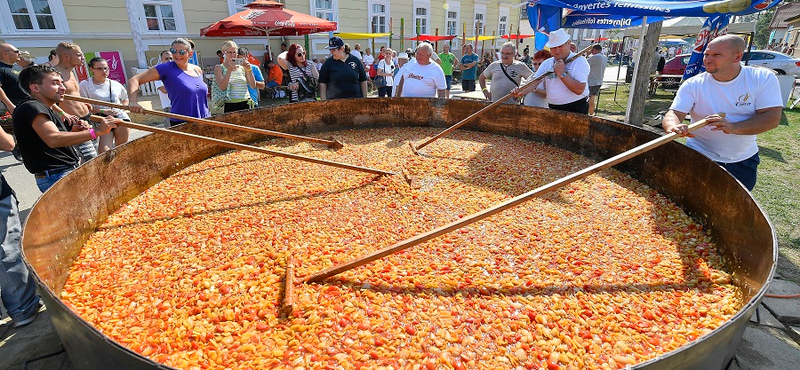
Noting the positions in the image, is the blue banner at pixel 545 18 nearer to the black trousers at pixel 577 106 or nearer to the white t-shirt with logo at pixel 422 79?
the black trousers at pixel 577 106

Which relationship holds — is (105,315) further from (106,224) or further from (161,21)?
(161,21)

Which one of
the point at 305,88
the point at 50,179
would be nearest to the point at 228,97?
the point at 305,88

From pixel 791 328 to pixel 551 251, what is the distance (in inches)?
69.6

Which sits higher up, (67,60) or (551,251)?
(67,60)

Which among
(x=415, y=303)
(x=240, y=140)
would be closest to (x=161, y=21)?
(x=240, y=140)

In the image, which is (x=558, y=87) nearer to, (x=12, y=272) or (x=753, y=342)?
(x=753, y=342)

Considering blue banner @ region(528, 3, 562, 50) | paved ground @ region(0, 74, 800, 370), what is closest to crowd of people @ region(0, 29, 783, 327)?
paved ground @ region(0, 74, 800, 370)

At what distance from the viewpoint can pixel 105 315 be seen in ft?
8.97

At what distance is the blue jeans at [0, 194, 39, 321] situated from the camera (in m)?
2.90

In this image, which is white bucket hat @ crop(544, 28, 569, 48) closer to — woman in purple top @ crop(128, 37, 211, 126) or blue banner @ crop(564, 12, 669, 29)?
blue banner @ crop(564, 12, 669, 29)

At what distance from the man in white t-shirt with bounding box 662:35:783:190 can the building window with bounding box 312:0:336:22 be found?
48.6ft

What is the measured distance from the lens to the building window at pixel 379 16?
60.5 feet

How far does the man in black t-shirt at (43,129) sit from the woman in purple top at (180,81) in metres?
1.63

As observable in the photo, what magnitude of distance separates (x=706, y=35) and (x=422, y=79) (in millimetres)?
5528
